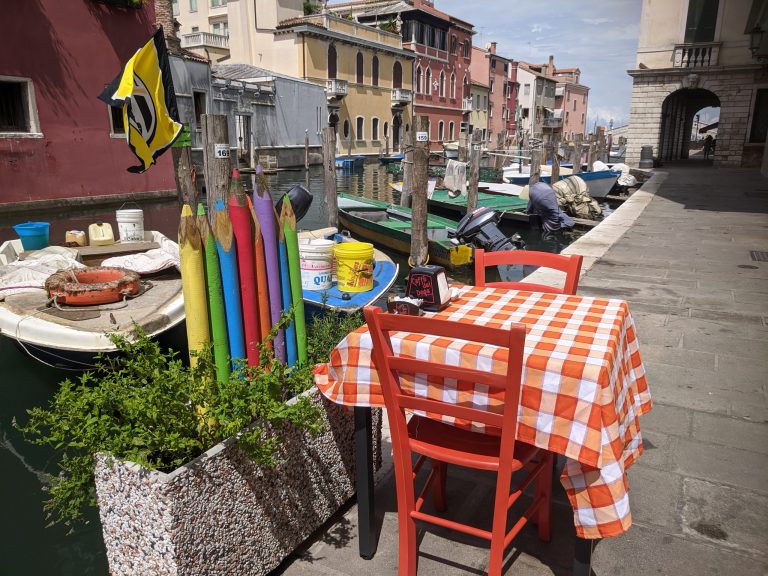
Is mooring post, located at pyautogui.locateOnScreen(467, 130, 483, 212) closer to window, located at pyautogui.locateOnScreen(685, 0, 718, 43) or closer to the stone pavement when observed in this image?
the stone pavement

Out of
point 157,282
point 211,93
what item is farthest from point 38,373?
point 211,93

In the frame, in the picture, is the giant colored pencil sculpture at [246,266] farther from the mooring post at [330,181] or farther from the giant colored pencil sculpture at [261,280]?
the mooring post at [330,181]

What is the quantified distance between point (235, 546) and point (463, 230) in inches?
382

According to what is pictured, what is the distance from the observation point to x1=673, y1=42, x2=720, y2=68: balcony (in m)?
23.6

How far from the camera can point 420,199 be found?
359 inches

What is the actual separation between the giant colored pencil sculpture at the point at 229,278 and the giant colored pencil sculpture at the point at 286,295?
217mm

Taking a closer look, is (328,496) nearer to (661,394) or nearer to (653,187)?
(661,394)

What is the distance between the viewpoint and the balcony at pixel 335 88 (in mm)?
33875

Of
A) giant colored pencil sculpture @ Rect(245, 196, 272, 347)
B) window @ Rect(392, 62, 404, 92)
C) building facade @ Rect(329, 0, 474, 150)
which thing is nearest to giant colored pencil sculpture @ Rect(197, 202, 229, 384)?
giant colored pencil sculpture @ Rect(245, 196, 272, 347)

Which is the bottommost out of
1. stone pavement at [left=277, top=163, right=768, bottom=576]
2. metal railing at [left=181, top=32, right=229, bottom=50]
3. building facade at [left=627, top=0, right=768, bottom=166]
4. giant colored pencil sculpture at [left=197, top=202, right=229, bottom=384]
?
stone pavement at [left=277, top=163, right=768, bottom=576]

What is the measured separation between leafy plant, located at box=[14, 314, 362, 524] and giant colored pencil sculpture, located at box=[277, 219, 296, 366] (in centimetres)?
31

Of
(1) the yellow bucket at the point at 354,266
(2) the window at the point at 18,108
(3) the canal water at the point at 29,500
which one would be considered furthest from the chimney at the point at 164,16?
(1) the yellow bucket at the point at 354,266

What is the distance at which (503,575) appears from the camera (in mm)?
2061

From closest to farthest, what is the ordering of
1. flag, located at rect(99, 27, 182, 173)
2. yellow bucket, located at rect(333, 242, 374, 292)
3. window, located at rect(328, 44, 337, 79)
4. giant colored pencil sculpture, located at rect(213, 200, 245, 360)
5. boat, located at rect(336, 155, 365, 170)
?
giant colored pencil sculpture, located at rect(213, 200, 245, 360), yellow bucket, located at rect(333, 242, 374, 292), flag, located at rect(99, 27, 182, 173), boat, located at rect(336, 155, 365, 170), window, located at rect(328, 44, 337, 79)
